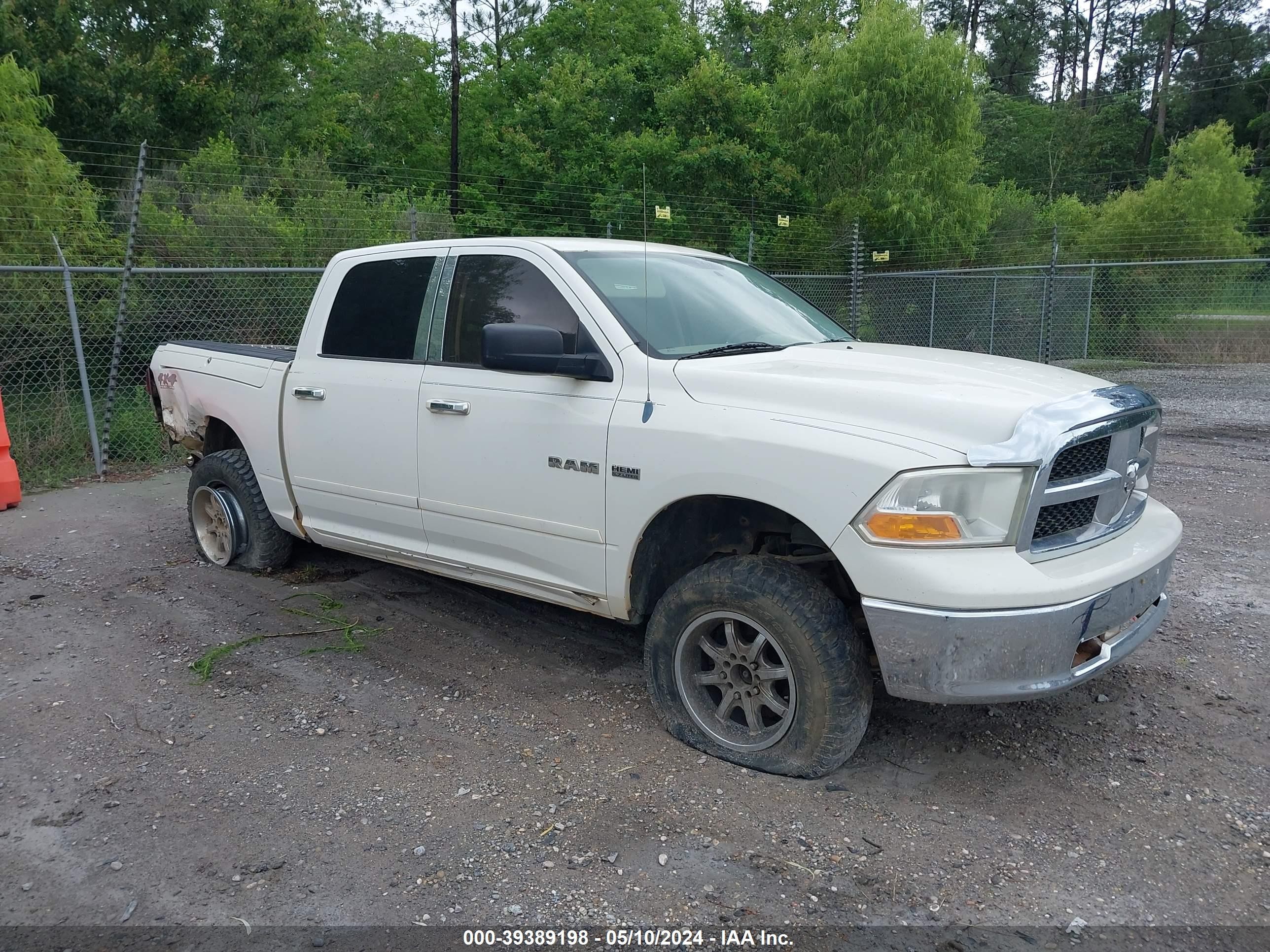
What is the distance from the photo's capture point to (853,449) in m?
3.28

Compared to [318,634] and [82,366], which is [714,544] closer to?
[318,634]

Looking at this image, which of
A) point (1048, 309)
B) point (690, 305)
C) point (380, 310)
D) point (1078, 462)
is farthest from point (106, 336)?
point (1048, 309)

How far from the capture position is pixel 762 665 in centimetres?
363

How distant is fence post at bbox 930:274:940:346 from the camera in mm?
17312

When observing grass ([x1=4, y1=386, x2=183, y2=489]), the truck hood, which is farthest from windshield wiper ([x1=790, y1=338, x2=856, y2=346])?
grass ([x1=4, y1=386, x2=183, y2=489])

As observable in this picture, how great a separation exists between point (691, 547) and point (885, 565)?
1.07 m

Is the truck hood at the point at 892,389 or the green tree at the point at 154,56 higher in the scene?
the green tree at the point at 154,56

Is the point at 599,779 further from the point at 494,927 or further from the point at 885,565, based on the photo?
the point at 885,565

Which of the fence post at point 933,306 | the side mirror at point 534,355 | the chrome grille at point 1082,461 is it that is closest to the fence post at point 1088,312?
the fence post at point 933,306

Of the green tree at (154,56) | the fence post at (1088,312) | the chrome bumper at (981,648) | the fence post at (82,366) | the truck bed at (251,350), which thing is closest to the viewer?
the chrome bumper at (981,648)

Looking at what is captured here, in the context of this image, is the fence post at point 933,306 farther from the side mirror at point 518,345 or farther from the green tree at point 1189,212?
the side mirror at point 518,345

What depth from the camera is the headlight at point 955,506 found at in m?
3.17

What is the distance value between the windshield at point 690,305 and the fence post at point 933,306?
42.8ft

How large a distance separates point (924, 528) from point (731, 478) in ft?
2.32
